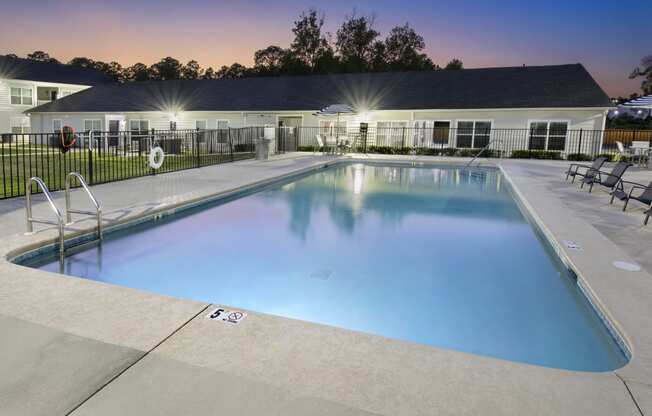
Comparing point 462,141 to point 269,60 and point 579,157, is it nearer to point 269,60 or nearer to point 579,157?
point 579,157

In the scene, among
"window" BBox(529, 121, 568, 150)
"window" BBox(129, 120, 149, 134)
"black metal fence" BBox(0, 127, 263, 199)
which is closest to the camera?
"black metal fence" BBox(0, 127, 263, 199)

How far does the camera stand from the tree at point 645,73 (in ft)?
175

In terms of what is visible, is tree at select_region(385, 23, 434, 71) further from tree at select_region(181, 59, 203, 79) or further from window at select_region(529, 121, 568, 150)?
window at select_region(529, 121, 568, 150)

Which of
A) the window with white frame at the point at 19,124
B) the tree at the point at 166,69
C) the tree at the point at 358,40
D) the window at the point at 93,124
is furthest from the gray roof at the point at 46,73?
the tree at the point at 358,40

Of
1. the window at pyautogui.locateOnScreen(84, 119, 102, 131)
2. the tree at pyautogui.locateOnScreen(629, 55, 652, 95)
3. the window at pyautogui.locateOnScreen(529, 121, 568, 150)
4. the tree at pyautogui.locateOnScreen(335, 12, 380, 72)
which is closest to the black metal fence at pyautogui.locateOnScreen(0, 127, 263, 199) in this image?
the window at pyautogui.locateOnScreen(84, 119, 102, 131)

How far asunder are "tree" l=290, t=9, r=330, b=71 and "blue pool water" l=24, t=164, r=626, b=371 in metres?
42.2

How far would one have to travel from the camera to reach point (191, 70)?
57250mm

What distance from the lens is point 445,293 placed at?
4.79 metres

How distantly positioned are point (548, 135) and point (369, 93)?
31.5 ft

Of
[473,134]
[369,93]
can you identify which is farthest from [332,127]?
[473,134]

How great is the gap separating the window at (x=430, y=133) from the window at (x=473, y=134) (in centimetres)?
63

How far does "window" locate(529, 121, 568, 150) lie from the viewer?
66.6ft

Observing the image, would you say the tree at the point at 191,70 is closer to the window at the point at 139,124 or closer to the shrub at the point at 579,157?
the window at the point at 139,124

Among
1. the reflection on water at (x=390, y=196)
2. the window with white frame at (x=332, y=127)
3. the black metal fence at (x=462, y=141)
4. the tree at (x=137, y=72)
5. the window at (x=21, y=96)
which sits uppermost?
the tree at (x=137, y=72)
